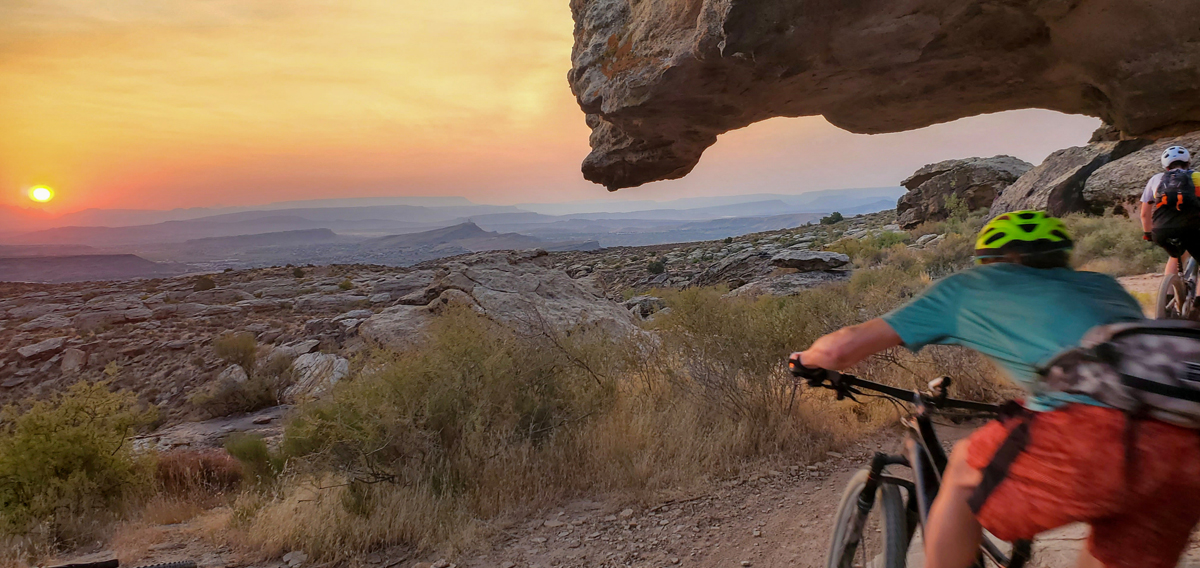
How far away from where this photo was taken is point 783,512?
163 inches

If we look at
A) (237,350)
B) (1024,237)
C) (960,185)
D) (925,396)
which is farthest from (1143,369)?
(960,185)

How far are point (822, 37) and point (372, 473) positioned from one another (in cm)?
586

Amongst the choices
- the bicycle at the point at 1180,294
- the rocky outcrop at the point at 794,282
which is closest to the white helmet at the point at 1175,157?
the bicycle at the point at 1180,294

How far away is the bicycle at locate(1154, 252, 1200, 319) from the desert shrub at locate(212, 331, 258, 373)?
16.0 m

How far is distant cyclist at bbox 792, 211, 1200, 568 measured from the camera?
3.98ft

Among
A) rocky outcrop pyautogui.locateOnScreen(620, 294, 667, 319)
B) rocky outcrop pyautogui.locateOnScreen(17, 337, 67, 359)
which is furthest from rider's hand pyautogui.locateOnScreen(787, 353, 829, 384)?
rocky outcrop pyautogui.locateOnScreen(17, 337, 67, 359)

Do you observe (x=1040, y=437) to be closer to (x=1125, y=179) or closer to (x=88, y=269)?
(x=1125, y=179)

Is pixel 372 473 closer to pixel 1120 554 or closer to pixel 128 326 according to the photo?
pixel 1120 554

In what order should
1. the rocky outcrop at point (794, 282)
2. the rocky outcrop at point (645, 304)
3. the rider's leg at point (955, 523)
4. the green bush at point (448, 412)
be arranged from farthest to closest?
the rocky outcrop at point (794, 282) → the rocky outcrop at point (645, 304) → the green bush at point (448, 412) → the rider's leg at point (955, 523)

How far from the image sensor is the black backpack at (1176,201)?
422cm

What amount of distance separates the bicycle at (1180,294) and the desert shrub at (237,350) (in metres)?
16.0

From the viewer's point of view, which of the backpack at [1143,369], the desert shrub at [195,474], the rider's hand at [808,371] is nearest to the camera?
the backpack at [1143,369]

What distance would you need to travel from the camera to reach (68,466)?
18.6 feet

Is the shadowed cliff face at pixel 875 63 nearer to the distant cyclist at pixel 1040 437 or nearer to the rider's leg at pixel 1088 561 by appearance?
the distant cyclist at pixel 1040 437
